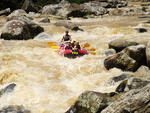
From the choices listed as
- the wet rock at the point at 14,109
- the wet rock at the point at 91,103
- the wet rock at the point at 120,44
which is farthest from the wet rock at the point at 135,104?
the wet rock at the point at 120,44

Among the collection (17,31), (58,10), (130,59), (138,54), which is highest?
(138,54)

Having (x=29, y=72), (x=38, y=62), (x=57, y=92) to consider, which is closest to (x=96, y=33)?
(x=38, y=62)

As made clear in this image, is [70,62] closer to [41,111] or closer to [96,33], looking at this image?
[41,111]

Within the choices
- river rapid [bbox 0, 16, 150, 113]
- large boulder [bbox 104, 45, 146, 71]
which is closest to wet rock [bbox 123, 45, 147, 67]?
large boulder [bbox 104, 45, 146, 71]

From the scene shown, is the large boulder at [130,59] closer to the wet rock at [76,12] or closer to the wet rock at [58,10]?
the wet rock at [76,12]

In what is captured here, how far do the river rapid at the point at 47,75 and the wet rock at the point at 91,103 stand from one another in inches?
43.8

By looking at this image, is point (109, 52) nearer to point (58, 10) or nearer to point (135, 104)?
point (135, 104)

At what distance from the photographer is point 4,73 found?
9.59m

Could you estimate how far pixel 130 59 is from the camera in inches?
391

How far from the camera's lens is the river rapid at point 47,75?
7.73 meters

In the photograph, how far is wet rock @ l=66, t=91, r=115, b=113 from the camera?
18.5ft

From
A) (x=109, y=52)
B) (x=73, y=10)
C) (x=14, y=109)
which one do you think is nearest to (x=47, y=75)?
(x=14, y=109)

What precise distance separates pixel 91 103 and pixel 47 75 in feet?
14.2

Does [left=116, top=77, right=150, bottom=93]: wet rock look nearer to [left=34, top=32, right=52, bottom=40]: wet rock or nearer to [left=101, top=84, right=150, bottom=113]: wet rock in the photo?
[left=101, top=84, right=150, bottom=113]: wet rock
